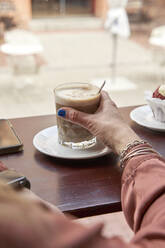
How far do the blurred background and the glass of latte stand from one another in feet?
6.07

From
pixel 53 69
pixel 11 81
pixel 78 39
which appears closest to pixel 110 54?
pixel 78 39

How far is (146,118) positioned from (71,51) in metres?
3.55

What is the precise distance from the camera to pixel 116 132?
823 mm

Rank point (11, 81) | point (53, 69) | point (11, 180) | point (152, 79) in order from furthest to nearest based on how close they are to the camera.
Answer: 1. point (53, 69)
2. point (152, 79)
3. point (11, 81)
4. point (11, 180)

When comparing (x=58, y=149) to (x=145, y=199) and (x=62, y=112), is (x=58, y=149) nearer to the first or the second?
(x=62, y=112)

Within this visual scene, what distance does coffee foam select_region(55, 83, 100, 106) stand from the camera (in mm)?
869

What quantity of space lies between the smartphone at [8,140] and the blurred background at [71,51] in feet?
5.73

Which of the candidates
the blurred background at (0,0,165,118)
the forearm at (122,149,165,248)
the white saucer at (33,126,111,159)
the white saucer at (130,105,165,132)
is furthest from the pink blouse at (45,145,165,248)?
the blurred background at (0,0,165,118)

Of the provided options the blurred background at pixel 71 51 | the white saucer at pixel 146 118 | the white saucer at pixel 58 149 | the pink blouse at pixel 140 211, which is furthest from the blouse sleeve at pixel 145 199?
the blurred background at pixel 71 51

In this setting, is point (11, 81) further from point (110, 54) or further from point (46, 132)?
point (46, 132)

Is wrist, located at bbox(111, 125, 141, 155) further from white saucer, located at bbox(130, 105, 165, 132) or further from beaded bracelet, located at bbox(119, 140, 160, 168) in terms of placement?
white saucer, located at bbox(130, 105, 165, 132)

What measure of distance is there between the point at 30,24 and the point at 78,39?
0.77 meters

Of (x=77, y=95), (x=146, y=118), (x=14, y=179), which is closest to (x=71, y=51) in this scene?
(x=146, y=118)

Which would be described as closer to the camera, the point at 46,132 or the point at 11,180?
the point at 11,180
